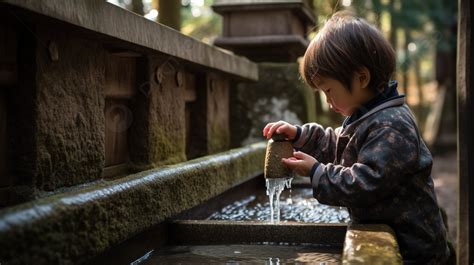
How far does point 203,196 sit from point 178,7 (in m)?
5.42

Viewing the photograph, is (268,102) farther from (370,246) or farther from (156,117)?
(370,246)

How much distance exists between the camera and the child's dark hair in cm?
253

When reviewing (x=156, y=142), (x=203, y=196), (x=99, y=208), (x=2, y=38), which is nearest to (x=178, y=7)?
(x=156, y=142)

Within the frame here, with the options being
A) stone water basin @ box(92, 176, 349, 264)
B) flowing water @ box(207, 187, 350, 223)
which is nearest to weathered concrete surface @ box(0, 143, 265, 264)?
stone water basin @ box(92, 176, 349, 264)

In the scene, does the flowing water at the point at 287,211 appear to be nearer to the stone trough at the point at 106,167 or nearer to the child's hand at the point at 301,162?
the stone trough at the point at 106,167

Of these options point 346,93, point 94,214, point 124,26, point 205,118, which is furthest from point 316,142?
point 205,118

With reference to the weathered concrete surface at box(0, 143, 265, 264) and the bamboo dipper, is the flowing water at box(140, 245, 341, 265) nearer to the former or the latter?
the weathered concrete surface at box(0, 143, 265, 264)

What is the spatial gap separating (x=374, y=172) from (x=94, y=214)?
1.08m

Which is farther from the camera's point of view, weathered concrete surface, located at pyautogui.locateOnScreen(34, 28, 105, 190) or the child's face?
the child's face

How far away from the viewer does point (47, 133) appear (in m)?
2.40

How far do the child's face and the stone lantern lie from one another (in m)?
3.87

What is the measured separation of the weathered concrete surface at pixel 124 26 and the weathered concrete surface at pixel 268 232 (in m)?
0.95

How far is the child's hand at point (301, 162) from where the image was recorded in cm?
246

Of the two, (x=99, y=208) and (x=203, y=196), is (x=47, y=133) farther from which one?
(x=203, y=196)
